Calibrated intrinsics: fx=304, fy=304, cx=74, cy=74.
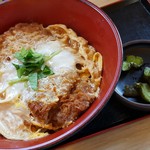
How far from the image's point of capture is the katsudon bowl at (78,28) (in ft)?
3.81

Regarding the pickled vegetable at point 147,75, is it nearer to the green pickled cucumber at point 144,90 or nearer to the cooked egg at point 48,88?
the green pickled cucumber at point 144,90

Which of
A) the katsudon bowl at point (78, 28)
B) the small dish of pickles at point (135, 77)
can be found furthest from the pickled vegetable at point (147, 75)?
the katsudon bowl at point (78, 28)

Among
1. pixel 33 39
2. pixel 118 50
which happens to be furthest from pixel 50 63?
pixel 118 50

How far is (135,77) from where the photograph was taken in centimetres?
151

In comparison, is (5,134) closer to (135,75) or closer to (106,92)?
(106,92)

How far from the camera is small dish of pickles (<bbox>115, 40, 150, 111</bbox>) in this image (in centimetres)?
137

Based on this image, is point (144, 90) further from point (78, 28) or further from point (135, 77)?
point (78, 28)

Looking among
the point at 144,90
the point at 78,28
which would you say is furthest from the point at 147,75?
the point at 78,28

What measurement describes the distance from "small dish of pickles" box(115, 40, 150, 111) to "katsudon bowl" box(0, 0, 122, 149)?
138 mm

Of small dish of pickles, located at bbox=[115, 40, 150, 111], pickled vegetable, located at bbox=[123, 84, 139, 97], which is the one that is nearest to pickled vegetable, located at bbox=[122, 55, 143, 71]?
small dish of pickles, located at bbox=[115, 40, 150, 111]

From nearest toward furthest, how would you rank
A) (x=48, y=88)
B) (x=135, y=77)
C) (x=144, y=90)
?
(x=48, y=88) → (x=144, y=90) → (x=135, y=77)

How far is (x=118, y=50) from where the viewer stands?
1.30 metres

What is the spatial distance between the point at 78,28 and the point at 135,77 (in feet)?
1.28

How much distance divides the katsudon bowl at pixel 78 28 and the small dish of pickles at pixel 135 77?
5.4 inches
